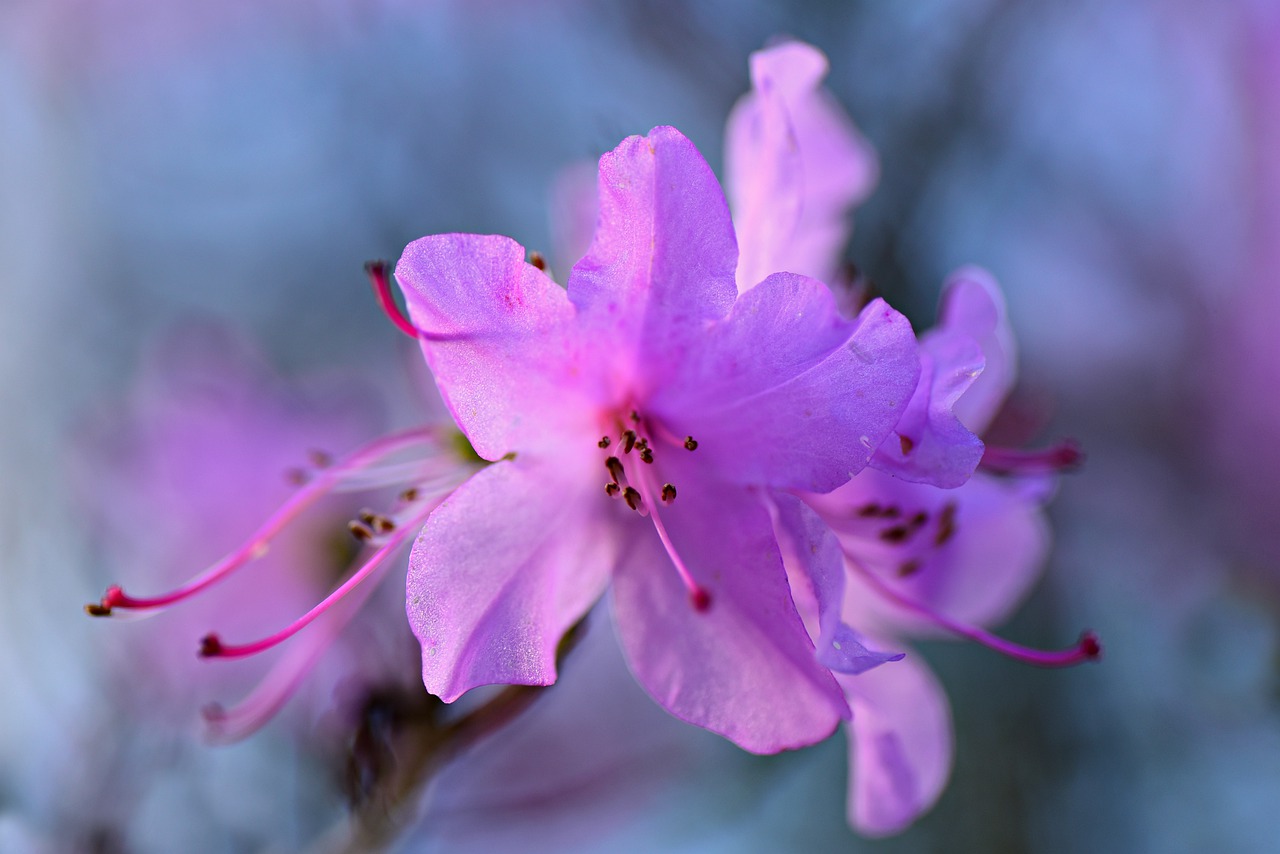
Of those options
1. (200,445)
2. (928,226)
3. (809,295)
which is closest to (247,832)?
(200,445)

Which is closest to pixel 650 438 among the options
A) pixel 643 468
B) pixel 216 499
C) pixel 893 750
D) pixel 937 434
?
pixel 643 468

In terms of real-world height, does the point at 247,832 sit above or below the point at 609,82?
below

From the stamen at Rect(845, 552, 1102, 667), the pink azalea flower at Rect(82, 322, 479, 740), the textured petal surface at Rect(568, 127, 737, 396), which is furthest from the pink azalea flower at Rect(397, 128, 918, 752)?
the pink azalea flower at Rect(82, 322, 479, 740)

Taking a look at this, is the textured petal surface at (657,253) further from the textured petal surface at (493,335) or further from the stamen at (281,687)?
the stamen at (281,687)

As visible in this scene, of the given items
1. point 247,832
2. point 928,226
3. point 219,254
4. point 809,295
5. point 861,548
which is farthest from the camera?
point 219,254

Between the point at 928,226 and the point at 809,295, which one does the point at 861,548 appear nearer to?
the point at 809,295
